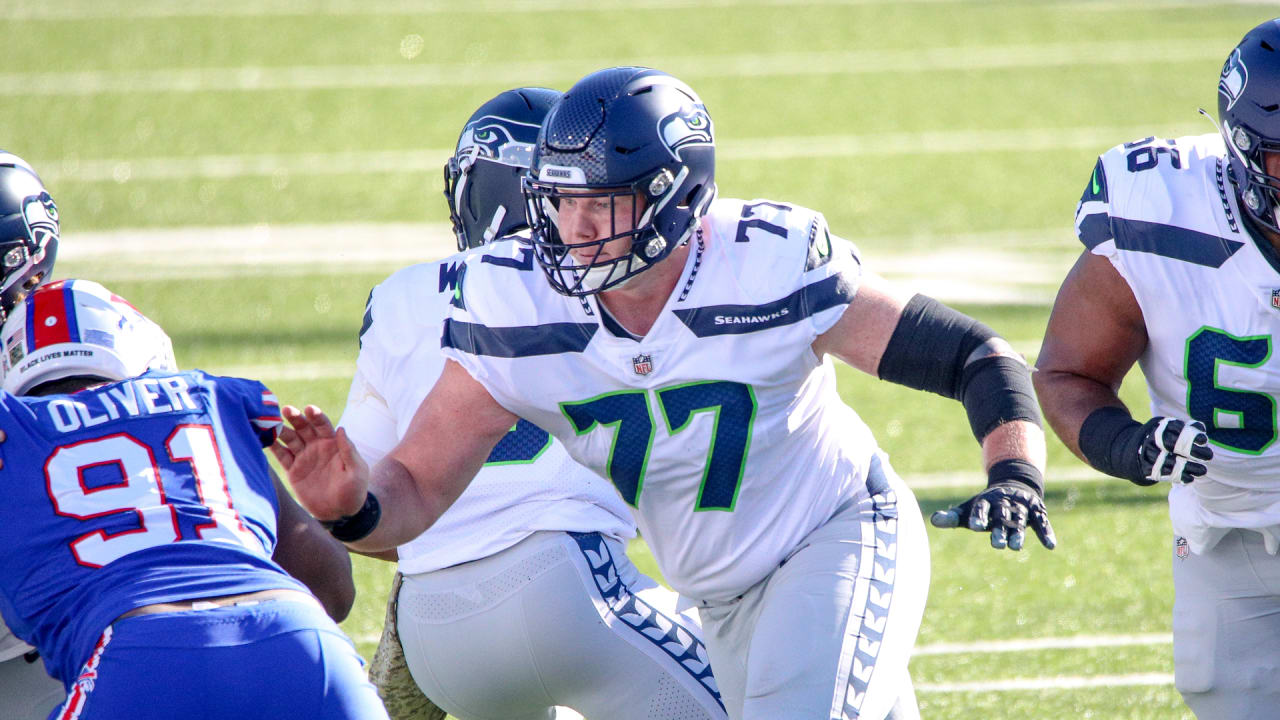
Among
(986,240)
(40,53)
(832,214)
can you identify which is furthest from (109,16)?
(986,240)

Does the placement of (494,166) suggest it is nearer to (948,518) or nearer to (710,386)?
(710,386)

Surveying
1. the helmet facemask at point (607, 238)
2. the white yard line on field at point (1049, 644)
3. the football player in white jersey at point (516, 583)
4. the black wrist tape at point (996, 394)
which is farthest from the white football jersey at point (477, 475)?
the white yard line on field at point (1049, 644)

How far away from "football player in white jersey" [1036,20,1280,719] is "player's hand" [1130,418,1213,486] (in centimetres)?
8

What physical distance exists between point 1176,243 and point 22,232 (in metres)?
2.67

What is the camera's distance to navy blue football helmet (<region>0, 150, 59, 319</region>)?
3.68 meters

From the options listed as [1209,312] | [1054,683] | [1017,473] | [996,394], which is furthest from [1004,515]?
[1054,683]

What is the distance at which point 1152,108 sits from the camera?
486 inches

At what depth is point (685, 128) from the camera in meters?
3.09

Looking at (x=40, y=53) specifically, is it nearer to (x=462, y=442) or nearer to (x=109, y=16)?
(x=109, y=16)

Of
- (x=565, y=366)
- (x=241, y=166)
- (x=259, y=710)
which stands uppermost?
(x=565, y=366)

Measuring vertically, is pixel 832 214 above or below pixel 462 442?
below

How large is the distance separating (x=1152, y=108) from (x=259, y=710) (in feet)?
37.4

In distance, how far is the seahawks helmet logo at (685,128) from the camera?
304cm

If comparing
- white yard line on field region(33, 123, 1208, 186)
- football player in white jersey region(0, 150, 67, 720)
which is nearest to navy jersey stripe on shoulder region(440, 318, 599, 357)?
football player in white jersey region(0, 150, 67, 720)
